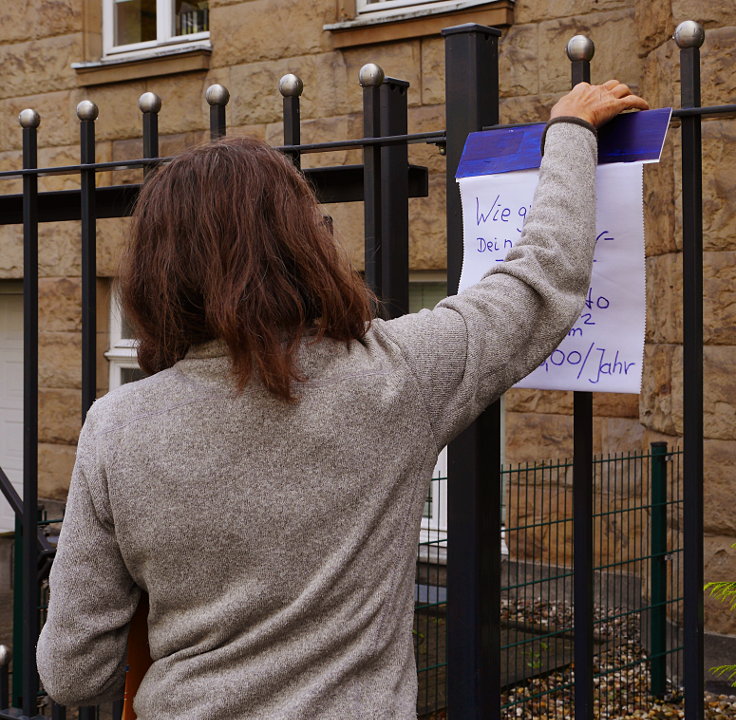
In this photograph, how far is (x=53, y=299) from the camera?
8359mm

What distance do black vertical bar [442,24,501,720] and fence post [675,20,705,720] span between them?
36 centimetres

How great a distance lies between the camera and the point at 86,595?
1.61 m

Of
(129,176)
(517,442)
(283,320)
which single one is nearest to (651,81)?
(517,442)

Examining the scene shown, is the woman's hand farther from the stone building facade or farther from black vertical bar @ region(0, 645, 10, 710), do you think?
the stone building facade

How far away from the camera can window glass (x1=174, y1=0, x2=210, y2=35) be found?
8336 mm

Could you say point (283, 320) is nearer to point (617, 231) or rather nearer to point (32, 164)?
point (617, 231)

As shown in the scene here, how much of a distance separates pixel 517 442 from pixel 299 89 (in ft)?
14.8

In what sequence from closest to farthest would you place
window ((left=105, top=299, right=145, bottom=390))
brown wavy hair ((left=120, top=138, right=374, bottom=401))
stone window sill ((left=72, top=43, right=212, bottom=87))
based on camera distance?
brown wavy hair ((left=120, top=138, right=374, bottom=401))
stone window sill ((left=72, top=43, right=212, bottom=87))
window ((left=105, top=299, right=145, bottom=390))

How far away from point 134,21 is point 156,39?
0.32 m

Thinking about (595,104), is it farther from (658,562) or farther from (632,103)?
(658,562)

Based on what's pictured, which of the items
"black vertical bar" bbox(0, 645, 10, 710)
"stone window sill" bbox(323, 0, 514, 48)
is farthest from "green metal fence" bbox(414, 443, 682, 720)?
"stone window sill" bbox(323, 0, 514, 48)

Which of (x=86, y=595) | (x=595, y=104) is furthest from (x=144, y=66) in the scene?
(x=86, y=595)

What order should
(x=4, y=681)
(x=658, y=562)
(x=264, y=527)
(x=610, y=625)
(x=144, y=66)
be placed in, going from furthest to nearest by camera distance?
(x=144, y=66), (x=610, y=625), (x=658, y=562), (x=4, y=681), (x=264, y=527)

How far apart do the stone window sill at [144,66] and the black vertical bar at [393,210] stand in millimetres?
5855
